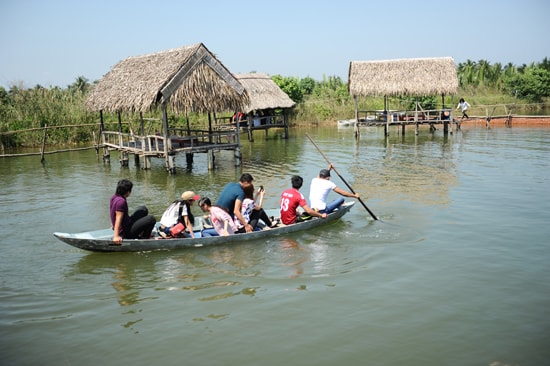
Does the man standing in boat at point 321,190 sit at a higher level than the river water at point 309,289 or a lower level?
higher

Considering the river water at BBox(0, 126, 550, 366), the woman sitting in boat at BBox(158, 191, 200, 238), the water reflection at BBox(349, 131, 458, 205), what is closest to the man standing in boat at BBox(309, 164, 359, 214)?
the river water at BBox(0, 126, 550, 366)

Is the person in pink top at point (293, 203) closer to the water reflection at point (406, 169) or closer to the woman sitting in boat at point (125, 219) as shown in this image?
the woman sitting in boat at point (125, 219)

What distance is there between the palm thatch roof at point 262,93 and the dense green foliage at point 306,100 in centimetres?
476

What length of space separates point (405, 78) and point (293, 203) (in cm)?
1807

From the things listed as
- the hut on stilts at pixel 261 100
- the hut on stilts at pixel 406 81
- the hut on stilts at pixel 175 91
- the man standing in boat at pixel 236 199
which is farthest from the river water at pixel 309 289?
the hut on stilts at pixel 261 100

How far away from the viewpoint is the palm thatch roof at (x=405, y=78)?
82.6ft

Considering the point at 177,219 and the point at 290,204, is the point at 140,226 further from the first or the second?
the point at 290,204

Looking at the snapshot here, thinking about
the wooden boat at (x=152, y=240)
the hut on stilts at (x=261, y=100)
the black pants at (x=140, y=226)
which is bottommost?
the wooden boat at (x=152, y=240)

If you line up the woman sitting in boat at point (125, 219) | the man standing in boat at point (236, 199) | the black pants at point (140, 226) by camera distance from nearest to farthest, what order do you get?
1. the woman sitting in boat at point (125, 219)
2. the black pants at point (140, 226)
3. the man standing in boat at point (236, 199)

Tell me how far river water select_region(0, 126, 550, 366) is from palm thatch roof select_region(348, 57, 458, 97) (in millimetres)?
12241

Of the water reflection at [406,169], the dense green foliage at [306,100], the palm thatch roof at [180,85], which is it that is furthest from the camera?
the dense green foliage at [306,100]

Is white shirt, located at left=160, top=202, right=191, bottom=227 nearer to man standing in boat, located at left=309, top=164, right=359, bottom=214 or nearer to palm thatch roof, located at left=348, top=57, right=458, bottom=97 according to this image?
man standing in boat, located at left=309, top=164, right=359, bottom=214

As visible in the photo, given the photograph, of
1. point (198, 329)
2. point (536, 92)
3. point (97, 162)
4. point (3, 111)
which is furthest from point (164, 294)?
point (536, 92)

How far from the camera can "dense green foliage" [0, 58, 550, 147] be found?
80.2 feet
